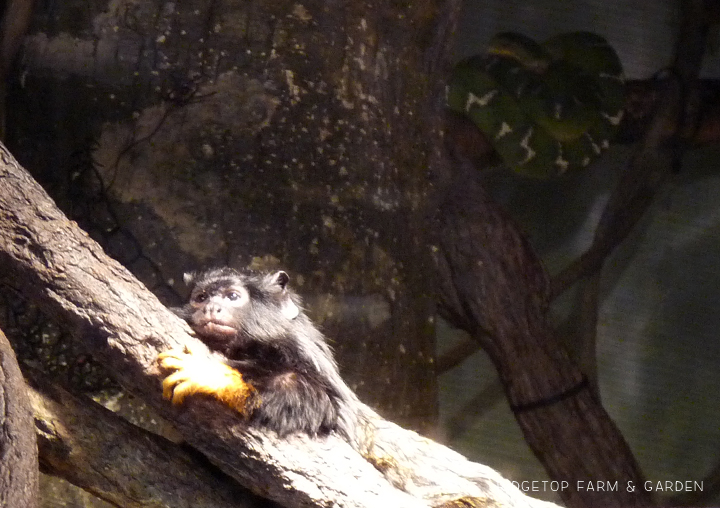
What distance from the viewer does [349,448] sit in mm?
1918

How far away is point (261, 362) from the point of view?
7.05 feet

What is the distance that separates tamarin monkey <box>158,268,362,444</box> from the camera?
5.88ft

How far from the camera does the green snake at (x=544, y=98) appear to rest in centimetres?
412

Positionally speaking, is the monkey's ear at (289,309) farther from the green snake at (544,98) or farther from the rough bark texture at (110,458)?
the green snake at (544,98)

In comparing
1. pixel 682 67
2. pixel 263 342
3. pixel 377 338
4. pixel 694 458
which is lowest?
pixel 694 458

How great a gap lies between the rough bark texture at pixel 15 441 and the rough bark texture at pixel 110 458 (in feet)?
0.41

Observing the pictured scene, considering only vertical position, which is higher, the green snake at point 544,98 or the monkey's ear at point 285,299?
the green snake at point 544,98

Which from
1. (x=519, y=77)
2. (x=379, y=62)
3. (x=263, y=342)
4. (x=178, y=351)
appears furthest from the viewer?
(x=519, y=77)

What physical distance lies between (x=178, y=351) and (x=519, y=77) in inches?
111

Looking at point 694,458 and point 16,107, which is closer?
point 16,107

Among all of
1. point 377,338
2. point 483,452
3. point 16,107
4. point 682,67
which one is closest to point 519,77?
point 682,67

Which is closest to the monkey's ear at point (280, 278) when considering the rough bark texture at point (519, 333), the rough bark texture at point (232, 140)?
the rough bark texture at point (232, 140)

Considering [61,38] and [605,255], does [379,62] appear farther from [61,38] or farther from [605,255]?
[605,255]

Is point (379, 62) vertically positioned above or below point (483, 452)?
above
